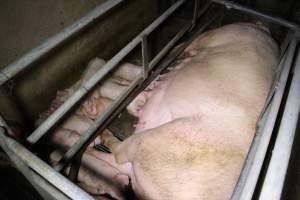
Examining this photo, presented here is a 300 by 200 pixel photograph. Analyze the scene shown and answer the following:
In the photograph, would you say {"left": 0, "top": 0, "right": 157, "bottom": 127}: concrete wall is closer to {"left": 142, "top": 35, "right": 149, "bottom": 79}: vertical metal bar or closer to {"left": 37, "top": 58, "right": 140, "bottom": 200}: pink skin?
{"left": 37, "top": 58, "right": 140, "bottom": 200}: pink skin

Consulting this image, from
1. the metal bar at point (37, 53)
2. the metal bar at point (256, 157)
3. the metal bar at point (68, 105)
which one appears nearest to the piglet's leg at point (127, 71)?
the metal bar at point (68, 105)

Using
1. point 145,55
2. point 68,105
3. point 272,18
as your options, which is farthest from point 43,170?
point 272,18

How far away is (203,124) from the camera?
158cm

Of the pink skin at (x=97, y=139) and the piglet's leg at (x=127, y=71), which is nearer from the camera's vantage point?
the pink skin at (x=97, y=139)

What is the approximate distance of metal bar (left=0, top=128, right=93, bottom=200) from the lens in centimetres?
95

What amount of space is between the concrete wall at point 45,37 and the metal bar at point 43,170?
0.97 metres

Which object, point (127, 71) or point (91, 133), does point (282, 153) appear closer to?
point (91, 133)

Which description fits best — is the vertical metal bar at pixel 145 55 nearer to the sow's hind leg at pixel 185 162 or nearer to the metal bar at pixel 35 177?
the sow's hind leg at pixel 185 162

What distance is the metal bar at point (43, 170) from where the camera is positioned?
95 centimetres

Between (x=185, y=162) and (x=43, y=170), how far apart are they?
760 mm

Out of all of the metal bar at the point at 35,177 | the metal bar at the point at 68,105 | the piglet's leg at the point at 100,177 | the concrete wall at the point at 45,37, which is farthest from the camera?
the concrete wall at the point at 45,37

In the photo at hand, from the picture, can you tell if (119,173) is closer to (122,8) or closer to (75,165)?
(75,165)

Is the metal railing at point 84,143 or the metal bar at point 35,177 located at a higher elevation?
the metal railing at point 84,143

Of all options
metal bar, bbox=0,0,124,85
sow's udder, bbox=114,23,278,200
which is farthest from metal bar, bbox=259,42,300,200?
metal bar, bbox=0,0,124,85
